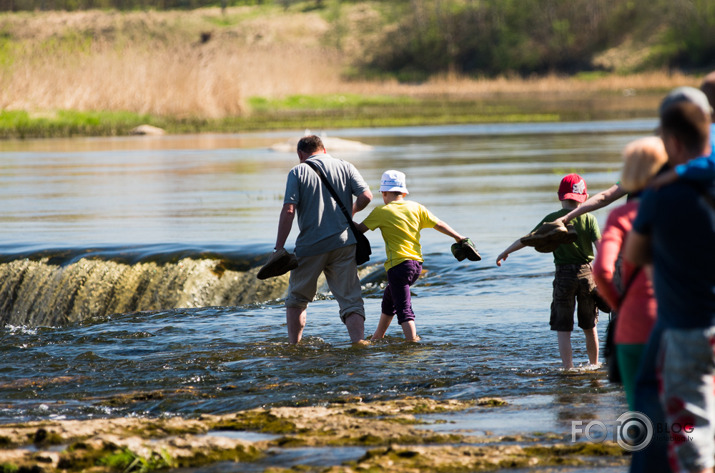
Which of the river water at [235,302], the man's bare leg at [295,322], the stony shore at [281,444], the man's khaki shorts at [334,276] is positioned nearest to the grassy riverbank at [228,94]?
the river water at [235,302]

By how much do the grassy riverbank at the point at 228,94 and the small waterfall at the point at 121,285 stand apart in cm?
2321

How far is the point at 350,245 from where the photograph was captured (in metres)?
8.24

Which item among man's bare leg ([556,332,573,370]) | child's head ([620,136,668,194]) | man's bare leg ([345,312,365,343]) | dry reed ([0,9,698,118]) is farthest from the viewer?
dry reed ([0,9,698,118])

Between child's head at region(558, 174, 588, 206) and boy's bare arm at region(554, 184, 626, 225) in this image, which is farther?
child's head at region(558, 174, 588, 206)

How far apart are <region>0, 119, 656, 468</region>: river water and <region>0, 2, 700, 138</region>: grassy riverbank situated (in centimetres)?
1307

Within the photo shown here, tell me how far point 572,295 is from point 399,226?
1.62 metres

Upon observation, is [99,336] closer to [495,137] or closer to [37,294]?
[37,294]

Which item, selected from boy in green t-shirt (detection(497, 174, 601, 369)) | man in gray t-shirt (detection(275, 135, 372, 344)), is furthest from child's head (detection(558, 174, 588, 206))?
man in gray t-shirt (detection(275, 135, 372, 344))

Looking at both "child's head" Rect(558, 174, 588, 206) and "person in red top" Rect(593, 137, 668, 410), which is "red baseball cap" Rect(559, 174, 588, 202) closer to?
"child's head" Rect(558, 174, 588, 206)

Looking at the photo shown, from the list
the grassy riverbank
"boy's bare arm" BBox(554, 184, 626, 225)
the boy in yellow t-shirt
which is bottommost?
the boy in yellow t-shirt

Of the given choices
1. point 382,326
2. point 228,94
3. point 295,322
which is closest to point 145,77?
point 228,94

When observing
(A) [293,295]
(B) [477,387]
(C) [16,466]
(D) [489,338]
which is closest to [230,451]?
(C) [16,466]

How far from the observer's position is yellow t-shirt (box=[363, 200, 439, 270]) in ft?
26.7

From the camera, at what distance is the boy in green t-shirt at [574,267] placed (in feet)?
23.0
